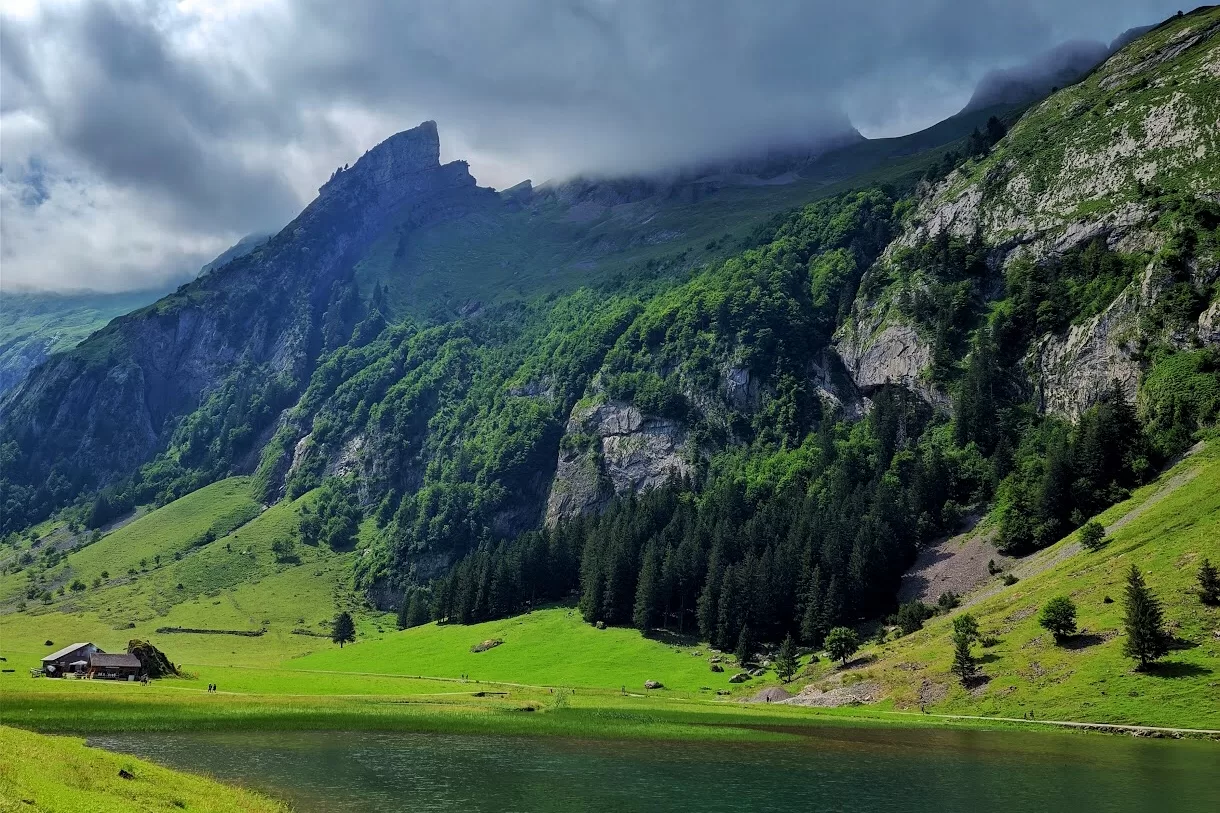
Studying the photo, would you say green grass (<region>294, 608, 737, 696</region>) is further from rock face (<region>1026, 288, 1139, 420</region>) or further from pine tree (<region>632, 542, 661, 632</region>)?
rock face (<region>1026, 288, 1139, 420</region>)

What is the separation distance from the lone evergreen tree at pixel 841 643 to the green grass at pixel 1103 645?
281 cm

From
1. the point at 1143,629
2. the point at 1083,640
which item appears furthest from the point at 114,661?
the point at 1143,629

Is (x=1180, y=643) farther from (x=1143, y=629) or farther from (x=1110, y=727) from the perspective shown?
(x=1110, y=727)

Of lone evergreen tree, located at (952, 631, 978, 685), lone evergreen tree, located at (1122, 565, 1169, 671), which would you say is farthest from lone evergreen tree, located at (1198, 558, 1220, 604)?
lone evergreen tree, located at (952, 631, 978, 685)

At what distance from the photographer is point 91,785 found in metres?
37.7

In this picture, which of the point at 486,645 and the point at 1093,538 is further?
the point at 486,645

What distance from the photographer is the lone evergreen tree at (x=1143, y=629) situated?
266 feet

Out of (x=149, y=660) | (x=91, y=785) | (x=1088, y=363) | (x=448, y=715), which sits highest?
(x=1088, y=363)

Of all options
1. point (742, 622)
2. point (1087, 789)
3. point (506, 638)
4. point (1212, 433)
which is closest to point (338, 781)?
point (1087, 789)

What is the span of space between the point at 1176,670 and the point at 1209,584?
1251 centimetres

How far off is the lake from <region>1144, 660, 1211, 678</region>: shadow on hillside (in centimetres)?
1282

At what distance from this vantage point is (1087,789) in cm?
5228

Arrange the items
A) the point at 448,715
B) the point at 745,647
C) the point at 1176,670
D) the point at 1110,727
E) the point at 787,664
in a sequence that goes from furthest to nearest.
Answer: the point at 745,647 → the point at 787,664 → the point at 448,715 → the point at 1176,670 → the point at 1110,727

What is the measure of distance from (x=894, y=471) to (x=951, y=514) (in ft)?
80.9
